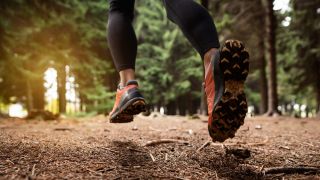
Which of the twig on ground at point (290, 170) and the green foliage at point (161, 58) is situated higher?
the green foliage at point (161, 58)

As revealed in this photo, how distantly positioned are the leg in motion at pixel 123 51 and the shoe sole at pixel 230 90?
1.74ft

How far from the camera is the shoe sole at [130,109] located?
194cm

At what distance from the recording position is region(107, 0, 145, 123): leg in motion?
80.0 inches

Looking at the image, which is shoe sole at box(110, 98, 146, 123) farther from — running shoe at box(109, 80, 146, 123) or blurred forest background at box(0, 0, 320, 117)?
blurred forest background at box(0, 0, 320, 117)

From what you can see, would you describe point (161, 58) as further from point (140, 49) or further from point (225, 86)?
point (225, 86)

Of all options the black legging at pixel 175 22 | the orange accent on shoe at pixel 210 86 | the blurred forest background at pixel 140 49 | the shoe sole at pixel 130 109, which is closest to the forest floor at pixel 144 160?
the shoe sole at pixel 130 109

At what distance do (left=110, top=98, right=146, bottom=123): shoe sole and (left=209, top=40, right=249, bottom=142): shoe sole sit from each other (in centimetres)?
48

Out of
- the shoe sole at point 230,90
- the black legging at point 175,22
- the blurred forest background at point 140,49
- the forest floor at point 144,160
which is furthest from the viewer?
the blurred forest background at point 140,49

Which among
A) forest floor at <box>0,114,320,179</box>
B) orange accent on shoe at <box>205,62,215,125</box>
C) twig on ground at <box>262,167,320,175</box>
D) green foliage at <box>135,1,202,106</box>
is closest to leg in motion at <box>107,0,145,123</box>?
forest floor at <box>0,114,320,179</box>

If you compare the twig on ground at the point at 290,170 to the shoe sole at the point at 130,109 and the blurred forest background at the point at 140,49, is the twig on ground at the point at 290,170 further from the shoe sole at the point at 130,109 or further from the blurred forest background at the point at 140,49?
the blurred forest background at the point at 140,49

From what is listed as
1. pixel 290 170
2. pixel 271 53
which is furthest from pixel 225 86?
pixel 271 53

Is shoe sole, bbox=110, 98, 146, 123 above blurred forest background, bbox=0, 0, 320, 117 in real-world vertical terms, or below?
below

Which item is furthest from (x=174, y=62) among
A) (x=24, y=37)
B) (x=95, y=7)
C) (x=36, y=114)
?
(x=36, y=114)

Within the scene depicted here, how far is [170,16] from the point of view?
1.98 m
